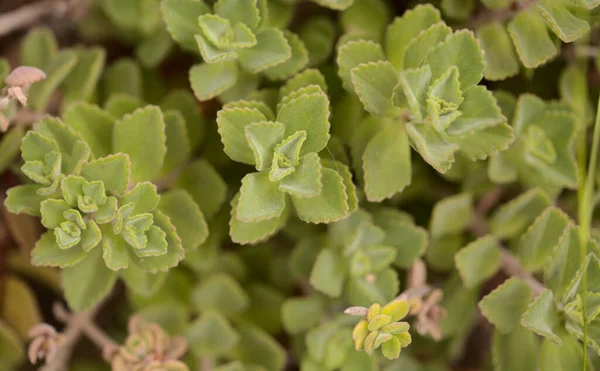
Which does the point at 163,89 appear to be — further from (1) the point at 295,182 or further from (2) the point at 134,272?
(1) the point at 295,182

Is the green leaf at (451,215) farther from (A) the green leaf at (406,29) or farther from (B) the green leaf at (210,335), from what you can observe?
(B) the green leaf at (210,335)

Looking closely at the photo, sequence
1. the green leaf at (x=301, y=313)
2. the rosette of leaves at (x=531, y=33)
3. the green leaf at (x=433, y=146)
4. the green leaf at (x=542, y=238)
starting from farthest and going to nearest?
the green leaf at (x=301, y=313), the green leaf at (x=542, y=238), the rosette of leaves at (x=531, y=33), the green leaf at (x=433, y=146)

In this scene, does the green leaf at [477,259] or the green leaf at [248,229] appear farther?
the green leaf at [477,259]

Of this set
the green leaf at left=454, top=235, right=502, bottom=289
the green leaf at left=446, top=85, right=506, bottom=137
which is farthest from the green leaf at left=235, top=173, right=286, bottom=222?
the green leaf at left=454, top=235, right=502, bottom=289

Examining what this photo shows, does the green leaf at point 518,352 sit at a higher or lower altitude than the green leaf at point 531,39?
lower

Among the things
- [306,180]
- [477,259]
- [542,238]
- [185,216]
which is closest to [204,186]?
[185,216]

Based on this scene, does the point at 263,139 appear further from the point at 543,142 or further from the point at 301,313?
the point at 543,142

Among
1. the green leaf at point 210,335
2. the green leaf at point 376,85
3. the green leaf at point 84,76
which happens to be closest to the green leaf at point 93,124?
the green leaf at point 84,76

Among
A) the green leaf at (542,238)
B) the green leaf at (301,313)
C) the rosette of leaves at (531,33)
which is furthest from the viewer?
the green leaf at (301,313)
